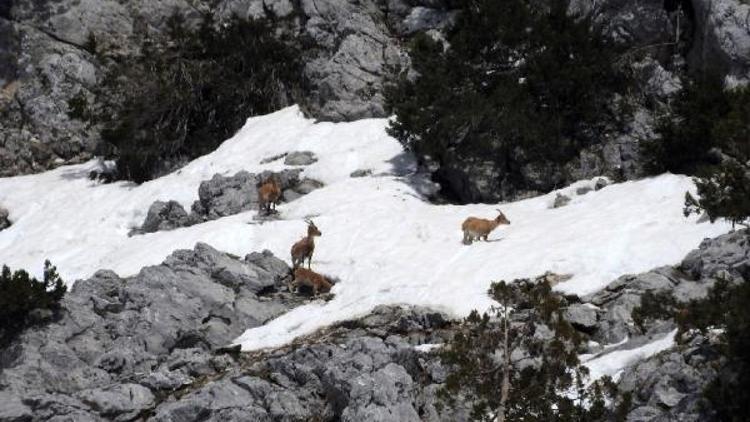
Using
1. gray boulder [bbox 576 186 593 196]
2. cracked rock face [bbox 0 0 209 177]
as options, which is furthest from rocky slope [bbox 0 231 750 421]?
cracked rock face [bbox 0 0 209 177]

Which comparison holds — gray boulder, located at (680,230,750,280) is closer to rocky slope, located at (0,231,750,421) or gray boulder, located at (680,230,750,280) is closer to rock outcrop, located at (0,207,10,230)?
rocky slope, located at (0,231,750,421)

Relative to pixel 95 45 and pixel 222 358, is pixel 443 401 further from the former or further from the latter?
pixel 95 45

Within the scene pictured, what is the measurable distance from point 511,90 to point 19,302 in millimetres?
15445

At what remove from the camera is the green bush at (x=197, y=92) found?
38062 mm

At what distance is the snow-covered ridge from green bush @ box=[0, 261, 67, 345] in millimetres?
4001

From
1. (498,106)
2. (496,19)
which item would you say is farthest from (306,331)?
(496,19)

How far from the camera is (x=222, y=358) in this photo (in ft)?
63.7

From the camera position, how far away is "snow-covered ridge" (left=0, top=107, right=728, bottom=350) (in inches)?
→ 822

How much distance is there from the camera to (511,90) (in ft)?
97.7

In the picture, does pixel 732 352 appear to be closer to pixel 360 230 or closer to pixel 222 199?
pixel 360 230

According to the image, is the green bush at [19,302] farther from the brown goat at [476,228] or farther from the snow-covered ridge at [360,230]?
the brown goat at [476,228]

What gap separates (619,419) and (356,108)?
2202cm

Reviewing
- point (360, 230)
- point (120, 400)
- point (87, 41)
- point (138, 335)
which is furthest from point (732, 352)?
point (87, 41)

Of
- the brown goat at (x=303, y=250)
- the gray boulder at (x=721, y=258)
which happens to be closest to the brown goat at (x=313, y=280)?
the brown goat at (x=303, y=250)
